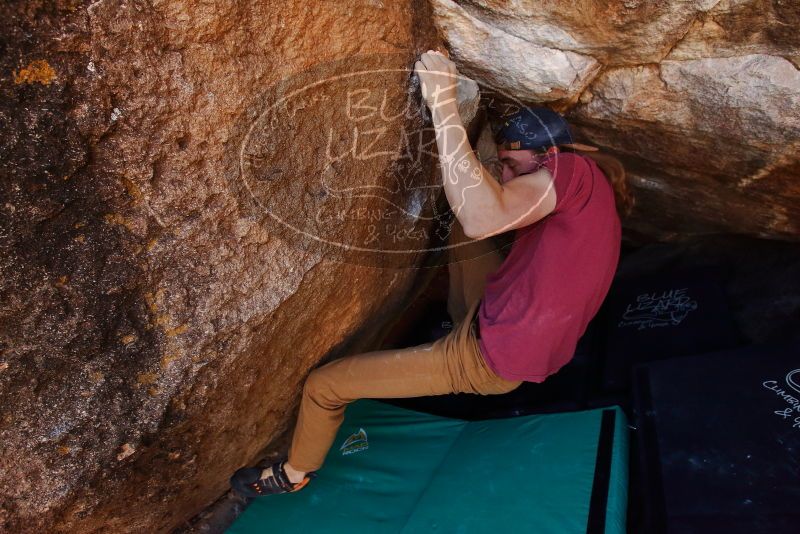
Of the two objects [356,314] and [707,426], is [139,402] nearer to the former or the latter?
[356,314]

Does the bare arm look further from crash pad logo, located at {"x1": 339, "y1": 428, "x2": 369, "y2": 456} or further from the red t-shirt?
crash pad logo, located at {"x1": 339, "y1": 428, "x2": 369, "y2": 456}

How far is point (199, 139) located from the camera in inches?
49.2

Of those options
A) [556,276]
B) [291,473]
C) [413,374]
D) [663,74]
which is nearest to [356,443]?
[291,473]

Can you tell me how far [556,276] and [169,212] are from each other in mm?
935

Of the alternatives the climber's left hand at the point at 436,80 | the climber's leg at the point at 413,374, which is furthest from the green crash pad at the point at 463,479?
the climber's left hand at the point at 436,80

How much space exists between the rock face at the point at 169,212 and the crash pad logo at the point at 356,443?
57 centimetres

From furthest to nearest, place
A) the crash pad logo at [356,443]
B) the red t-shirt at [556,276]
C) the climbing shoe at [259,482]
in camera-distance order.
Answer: the crash pad logo at [356,443] < the climbing shoe at [259,482] < the red t-shirt at [556,276]

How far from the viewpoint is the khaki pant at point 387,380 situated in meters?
1.82

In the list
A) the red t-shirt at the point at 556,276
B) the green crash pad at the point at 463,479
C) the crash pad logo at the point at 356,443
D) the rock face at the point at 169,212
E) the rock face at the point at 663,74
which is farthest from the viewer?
the crash pad logo at the point at 356,443

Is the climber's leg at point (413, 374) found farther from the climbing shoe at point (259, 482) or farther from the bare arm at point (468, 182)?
the bare arm at point (468, 182)

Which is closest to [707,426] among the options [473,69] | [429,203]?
[429,203]

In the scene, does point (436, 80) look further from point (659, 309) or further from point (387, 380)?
point (659, 309)

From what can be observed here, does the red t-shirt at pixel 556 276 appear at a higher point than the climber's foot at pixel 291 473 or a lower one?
higher

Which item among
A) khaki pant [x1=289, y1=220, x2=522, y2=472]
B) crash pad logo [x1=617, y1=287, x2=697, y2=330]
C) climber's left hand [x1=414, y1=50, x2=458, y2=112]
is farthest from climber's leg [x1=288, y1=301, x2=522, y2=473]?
crash pad logo [x1=617, y1=287, x2=697, y2=330]
